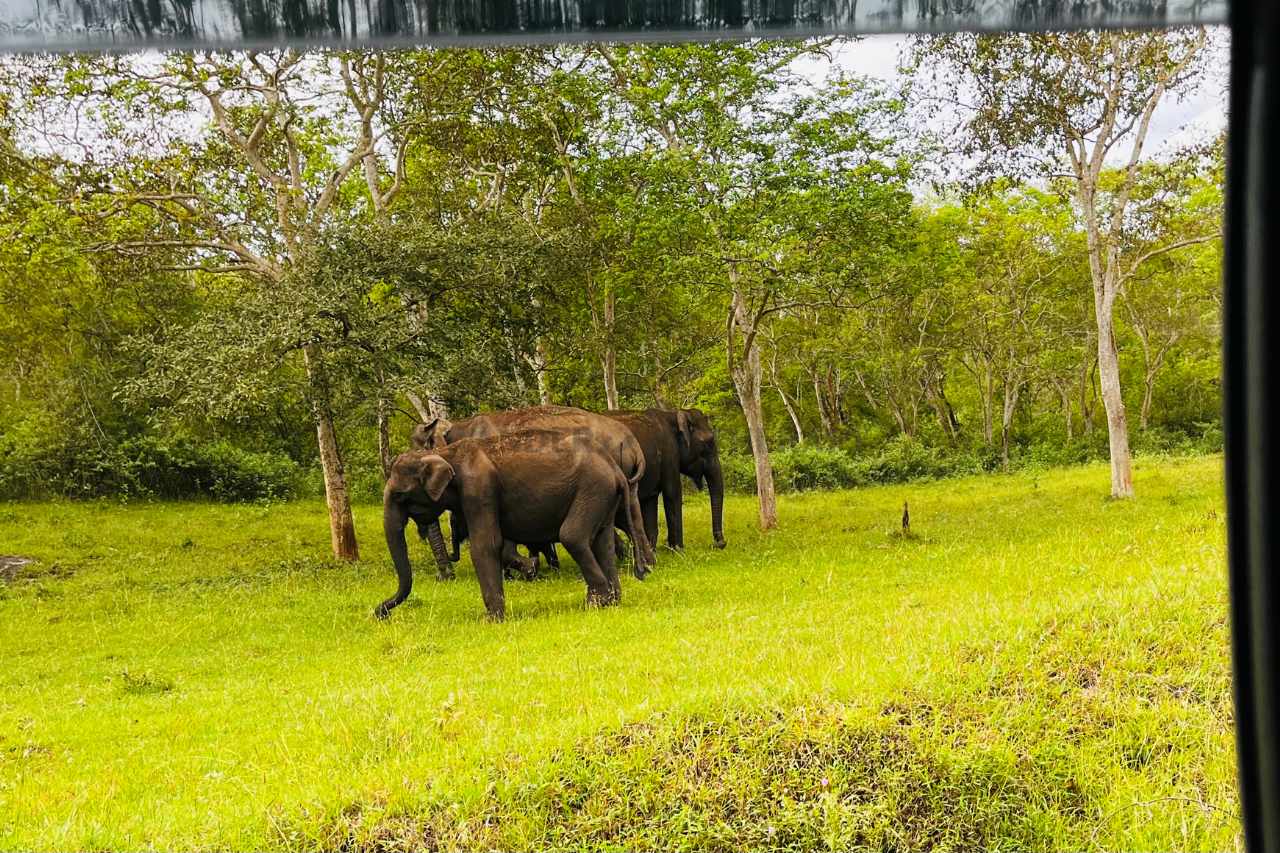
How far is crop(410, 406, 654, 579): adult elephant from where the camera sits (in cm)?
707

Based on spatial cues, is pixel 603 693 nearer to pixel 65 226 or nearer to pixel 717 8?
pixel 717 8

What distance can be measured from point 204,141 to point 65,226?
5.95 feet

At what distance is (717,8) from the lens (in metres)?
1.07

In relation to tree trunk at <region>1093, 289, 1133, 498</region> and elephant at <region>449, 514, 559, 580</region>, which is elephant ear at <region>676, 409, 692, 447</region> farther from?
tree trunk at <region>1093, 289, 1133, 498</region>

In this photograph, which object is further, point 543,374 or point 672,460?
point 543,374

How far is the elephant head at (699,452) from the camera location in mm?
9508

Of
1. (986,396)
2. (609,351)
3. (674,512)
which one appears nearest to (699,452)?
(674,512)

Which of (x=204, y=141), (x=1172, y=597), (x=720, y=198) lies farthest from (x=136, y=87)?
(x=1172, y=597)

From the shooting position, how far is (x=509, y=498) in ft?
19.2

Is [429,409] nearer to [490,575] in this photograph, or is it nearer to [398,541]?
[398,541]

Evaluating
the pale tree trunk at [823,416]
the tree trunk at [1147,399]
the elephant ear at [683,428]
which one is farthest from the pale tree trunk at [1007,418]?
the elephant ear at [683,428]

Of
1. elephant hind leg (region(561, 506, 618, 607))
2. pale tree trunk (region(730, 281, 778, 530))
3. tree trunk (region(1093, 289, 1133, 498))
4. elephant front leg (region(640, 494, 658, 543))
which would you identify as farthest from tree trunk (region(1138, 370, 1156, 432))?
elephant hind leg (region(561, 506, 618, 607))

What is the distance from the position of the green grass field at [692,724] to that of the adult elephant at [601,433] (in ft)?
4.93

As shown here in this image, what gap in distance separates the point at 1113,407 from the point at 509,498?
264 inches
